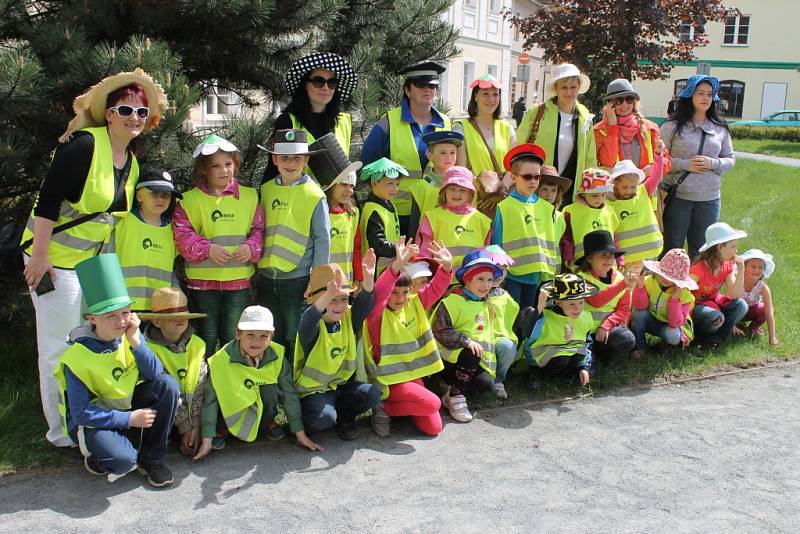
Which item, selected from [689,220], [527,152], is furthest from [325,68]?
[689,220]

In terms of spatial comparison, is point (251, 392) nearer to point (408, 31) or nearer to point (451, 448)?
point (451, 448)

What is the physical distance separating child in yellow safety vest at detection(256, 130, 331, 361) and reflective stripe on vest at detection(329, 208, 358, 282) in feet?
0.71

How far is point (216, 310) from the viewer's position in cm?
485

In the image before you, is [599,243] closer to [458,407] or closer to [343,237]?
[458,407]

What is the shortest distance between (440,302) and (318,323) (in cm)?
99

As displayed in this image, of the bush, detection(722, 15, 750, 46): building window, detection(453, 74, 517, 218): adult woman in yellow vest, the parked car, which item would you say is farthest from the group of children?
detection(722, 15, 750, 46): building window

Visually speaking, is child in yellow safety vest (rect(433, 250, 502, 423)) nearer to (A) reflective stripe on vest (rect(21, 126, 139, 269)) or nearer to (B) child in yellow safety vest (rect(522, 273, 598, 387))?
(B) child in yellow safety vest (rect(522, 273, 598, 387))

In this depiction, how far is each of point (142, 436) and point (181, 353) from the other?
57 cm

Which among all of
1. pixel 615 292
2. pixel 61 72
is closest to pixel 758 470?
pixel 615 292

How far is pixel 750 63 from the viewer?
1731 inches

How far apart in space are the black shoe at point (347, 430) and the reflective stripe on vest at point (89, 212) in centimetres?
176

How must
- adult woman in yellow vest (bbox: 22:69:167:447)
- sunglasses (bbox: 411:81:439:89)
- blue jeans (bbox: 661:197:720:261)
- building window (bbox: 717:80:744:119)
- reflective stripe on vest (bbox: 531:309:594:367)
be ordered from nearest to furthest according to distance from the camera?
adult woman in yellow vest (bbox: 22:69:167:447)
reflective stripe on vest (bbox: 531:309:594:367)
sunglasses (bbox: 411:81:439:89)
blue jeans (bbox: 661:197:720:261)
building window (bbox: 717:80:744:119)

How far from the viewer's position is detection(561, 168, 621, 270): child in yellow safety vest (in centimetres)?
582

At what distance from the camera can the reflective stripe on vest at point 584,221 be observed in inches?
230
